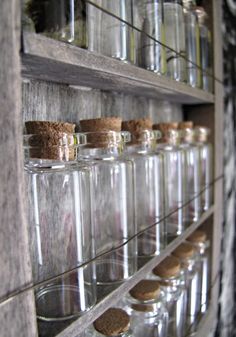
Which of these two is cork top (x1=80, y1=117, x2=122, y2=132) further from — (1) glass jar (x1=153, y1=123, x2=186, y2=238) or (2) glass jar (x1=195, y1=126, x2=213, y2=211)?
(2) glass jar (x1=195, y1=126, x2=213, y2=211)

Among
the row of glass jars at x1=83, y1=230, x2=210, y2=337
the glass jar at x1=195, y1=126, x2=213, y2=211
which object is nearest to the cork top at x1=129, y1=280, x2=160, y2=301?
the row of glass jars at x1=83, y1=230, x2=210, y2=337

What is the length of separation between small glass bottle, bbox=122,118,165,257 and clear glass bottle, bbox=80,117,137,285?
0.05 m

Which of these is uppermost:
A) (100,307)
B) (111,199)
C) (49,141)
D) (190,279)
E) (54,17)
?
(54,17)

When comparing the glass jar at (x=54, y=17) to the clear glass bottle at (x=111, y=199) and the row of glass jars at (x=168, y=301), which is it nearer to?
the clear glass bottle at (x=111, y=199)

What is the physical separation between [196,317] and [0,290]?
0.71 meters

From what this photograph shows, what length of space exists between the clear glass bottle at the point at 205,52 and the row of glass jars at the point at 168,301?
417mm

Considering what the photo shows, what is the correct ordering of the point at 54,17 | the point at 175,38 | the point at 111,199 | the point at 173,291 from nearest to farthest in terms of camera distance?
the point at 54,17
the point at 111,199
the point at 175,38
the point at 173,291

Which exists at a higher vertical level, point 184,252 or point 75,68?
point 75,68

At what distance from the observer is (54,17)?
39 cm

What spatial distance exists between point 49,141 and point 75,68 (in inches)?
3.6

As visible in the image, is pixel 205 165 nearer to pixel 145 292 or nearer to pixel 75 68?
pixel 145 292

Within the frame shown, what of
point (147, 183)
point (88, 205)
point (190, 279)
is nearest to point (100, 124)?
point (88, 205)

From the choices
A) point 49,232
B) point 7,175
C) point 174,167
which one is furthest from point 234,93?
point 7,175

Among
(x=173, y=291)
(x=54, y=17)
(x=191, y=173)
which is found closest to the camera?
(x=54, y=17)
